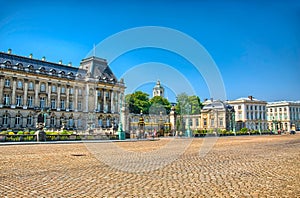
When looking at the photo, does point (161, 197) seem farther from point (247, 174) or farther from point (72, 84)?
point (72, 84)

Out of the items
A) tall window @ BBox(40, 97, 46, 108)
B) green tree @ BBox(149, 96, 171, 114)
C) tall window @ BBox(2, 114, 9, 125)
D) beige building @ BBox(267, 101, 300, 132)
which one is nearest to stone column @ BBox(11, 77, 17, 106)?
tall window @ BBox(2, 114, 9, 125)

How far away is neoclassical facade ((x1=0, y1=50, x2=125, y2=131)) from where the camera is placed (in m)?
51.2

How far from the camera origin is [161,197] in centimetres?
561

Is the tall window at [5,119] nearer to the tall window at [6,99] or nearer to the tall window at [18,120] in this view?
the tall window at [18,120]

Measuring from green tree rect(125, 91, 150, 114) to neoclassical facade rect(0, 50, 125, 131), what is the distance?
21.9 ft

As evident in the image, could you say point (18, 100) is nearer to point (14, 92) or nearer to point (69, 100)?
point (14, 92)

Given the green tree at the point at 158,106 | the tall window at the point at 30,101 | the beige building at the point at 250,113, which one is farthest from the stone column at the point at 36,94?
the beige building at the point at 250,113

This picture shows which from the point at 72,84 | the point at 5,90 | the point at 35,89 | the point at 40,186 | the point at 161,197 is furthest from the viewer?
the point at 72,84

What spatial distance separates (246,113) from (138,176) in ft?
295

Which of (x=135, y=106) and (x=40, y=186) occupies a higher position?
(x=135, y=106)

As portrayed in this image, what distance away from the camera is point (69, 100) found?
6209 centimetres

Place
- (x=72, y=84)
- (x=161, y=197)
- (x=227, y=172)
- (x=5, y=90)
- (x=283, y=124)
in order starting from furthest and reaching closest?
(x=283, y=124) < (x=72, y=84) < (x=5, y=90) < (x=227, y=172) < (x=161, y=197)

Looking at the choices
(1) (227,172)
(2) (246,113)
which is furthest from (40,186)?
(2) (246,113)

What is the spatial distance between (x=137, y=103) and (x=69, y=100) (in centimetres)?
2222
